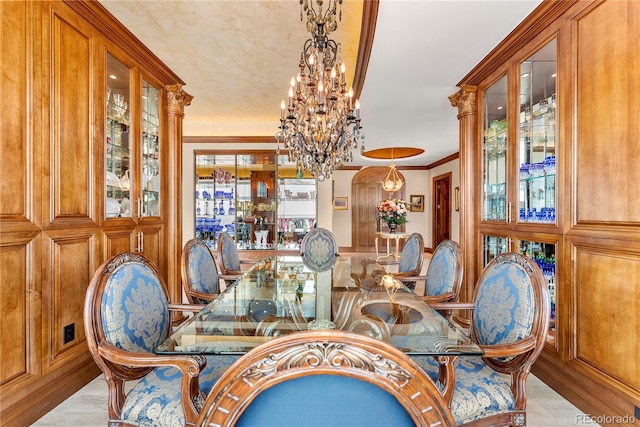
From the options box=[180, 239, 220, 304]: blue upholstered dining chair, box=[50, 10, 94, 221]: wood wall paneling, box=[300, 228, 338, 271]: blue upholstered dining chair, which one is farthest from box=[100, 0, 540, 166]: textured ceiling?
box=[180, 239, 220, 304]: blue upholstered dining chair

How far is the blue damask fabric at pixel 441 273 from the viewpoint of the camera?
207 centimetres

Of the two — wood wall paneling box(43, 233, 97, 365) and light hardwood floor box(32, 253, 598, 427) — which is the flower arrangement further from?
wood wall paneling box(43, 233, 97, 365)

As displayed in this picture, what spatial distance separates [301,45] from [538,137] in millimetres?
2200

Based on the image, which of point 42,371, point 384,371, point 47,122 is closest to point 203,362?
→ point 384,371

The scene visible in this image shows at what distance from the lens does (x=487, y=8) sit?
2.14 metres

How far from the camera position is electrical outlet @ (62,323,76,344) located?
209 cm

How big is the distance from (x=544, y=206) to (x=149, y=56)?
3495mm

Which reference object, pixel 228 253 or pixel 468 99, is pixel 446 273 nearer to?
pixel 228 253

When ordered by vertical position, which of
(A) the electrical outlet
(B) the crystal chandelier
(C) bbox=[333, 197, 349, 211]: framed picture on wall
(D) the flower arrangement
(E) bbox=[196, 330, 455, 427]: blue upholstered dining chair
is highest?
(B) the crystal chandelier

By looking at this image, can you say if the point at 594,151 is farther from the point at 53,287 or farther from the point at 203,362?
the point at 53,287

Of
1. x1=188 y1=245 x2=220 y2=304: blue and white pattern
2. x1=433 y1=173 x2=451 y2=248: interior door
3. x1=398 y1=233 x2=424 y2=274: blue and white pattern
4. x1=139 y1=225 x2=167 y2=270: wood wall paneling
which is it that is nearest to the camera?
x1=188 y1=245 x2=220 y2=304: blue and white pattern

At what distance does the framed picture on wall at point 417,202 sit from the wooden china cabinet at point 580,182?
21.5 feet

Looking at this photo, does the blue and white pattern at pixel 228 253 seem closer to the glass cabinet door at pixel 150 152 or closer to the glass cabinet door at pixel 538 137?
the glass cabinet door at pixel 150 152

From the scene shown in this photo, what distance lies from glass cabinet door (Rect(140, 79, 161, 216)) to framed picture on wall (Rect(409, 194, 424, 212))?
7.46 meters
